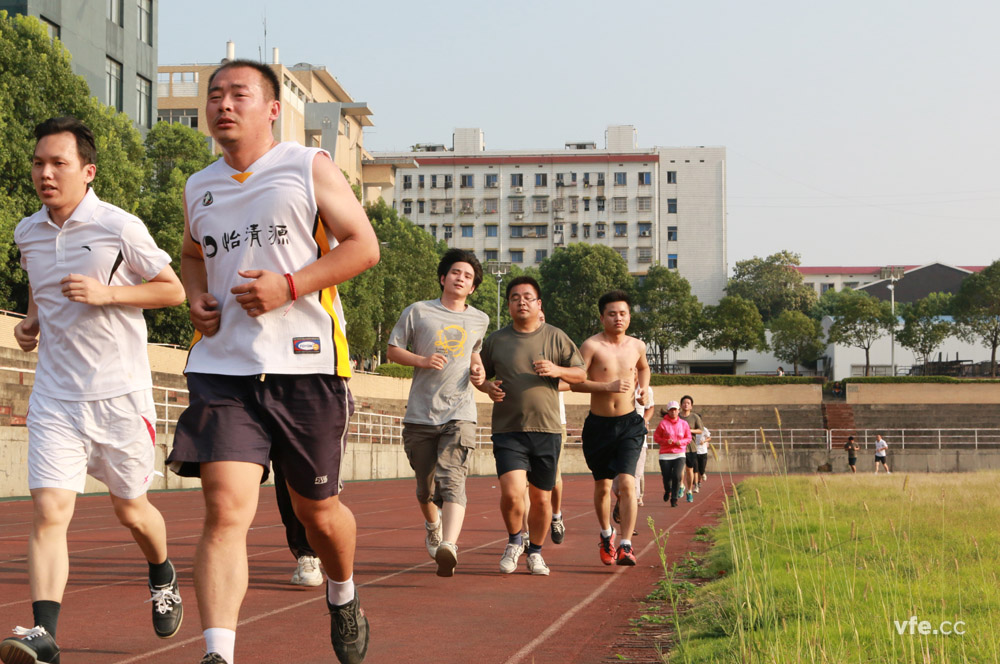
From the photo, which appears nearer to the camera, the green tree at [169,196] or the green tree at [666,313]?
the green tree at [169,196]

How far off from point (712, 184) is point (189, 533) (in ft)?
359

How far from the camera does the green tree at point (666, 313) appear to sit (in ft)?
280

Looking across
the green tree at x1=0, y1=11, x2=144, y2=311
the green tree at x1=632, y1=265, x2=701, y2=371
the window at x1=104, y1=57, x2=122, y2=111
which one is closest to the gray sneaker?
the green tree at x1=0, y1=11, x2=144, y2=311

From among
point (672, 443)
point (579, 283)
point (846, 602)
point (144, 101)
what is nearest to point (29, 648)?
point (846, 602)

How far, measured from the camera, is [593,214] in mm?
118688

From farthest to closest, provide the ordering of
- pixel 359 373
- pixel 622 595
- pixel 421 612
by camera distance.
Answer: pixel 359 373 → pixel 622 595 → pixel 421 612

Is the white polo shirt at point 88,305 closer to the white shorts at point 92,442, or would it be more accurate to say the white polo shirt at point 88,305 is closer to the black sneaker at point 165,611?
the white shorts at point 92,442

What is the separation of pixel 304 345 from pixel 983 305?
79.6m

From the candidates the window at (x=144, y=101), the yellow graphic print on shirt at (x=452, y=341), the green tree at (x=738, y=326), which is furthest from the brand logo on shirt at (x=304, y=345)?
the green tree at (x=738, y=326)

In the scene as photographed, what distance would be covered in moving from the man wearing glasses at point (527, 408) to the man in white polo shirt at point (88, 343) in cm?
355

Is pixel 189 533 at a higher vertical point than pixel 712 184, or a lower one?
lower

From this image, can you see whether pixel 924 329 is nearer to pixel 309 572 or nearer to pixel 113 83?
pixel 113 83

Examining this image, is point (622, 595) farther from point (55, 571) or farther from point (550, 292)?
point (550, 292)

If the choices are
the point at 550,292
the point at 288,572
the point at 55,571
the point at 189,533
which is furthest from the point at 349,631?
the point at 550,292
